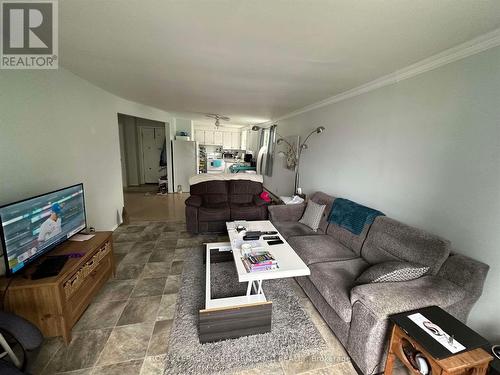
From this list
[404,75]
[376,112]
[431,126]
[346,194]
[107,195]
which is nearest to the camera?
[431,126]

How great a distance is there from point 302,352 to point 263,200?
99.3 inches

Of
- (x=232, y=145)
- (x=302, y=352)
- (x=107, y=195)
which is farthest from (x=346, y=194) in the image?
(x=232, y=145)

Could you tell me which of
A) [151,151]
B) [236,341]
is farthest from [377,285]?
[151,151]

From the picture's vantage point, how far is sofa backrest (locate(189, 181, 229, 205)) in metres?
3.84

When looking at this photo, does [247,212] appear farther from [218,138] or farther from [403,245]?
[218,138]

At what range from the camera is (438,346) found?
3.38 ft

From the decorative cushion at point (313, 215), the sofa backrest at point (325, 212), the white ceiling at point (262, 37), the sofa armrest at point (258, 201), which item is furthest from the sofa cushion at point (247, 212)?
the white ceiling at point (262, 37)

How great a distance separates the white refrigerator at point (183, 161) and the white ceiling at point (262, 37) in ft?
11.5

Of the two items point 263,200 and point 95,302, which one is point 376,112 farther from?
point 95,302

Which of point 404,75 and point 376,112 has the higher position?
point 404,75

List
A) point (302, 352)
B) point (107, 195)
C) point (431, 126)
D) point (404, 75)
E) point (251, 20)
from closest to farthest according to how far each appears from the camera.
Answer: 1. point (251, 20)
2. point (302, 352)
3. point (431, 126)
4. point (404, 75)
5. point (107, 195)

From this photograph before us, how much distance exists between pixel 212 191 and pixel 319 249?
236cm

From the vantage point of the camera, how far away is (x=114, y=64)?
2.12m

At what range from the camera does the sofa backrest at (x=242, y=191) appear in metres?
3.99
